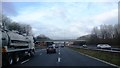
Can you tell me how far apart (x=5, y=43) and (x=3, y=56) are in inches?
54.2

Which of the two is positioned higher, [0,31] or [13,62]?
[0,31]

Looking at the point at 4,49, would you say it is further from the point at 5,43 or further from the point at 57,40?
the point at 57,40

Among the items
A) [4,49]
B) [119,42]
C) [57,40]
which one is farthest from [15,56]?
[57,40]

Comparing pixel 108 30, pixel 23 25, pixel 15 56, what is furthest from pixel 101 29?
pixel 15 56

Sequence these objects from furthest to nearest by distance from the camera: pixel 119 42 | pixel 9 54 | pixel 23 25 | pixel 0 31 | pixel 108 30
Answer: pixel 108 30 → pixel 23 25 → pixel 119 42 → pixel 9 54 → pixel 0 31

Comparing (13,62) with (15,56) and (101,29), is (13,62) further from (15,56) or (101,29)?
(101,29)

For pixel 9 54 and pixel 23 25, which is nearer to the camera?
pixel 9 54

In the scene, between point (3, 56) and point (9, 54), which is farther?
point (9, 54)

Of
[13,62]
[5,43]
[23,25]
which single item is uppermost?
[23,25]

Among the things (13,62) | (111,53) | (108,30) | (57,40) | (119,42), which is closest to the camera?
(13,62)

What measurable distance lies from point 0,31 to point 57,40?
7032 inches

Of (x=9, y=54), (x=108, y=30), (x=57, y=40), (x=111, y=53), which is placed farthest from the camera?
(x=57, y=40)

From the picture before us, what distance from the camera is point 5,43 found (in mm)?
20625

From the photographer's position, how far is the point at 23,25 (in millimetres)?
134875
